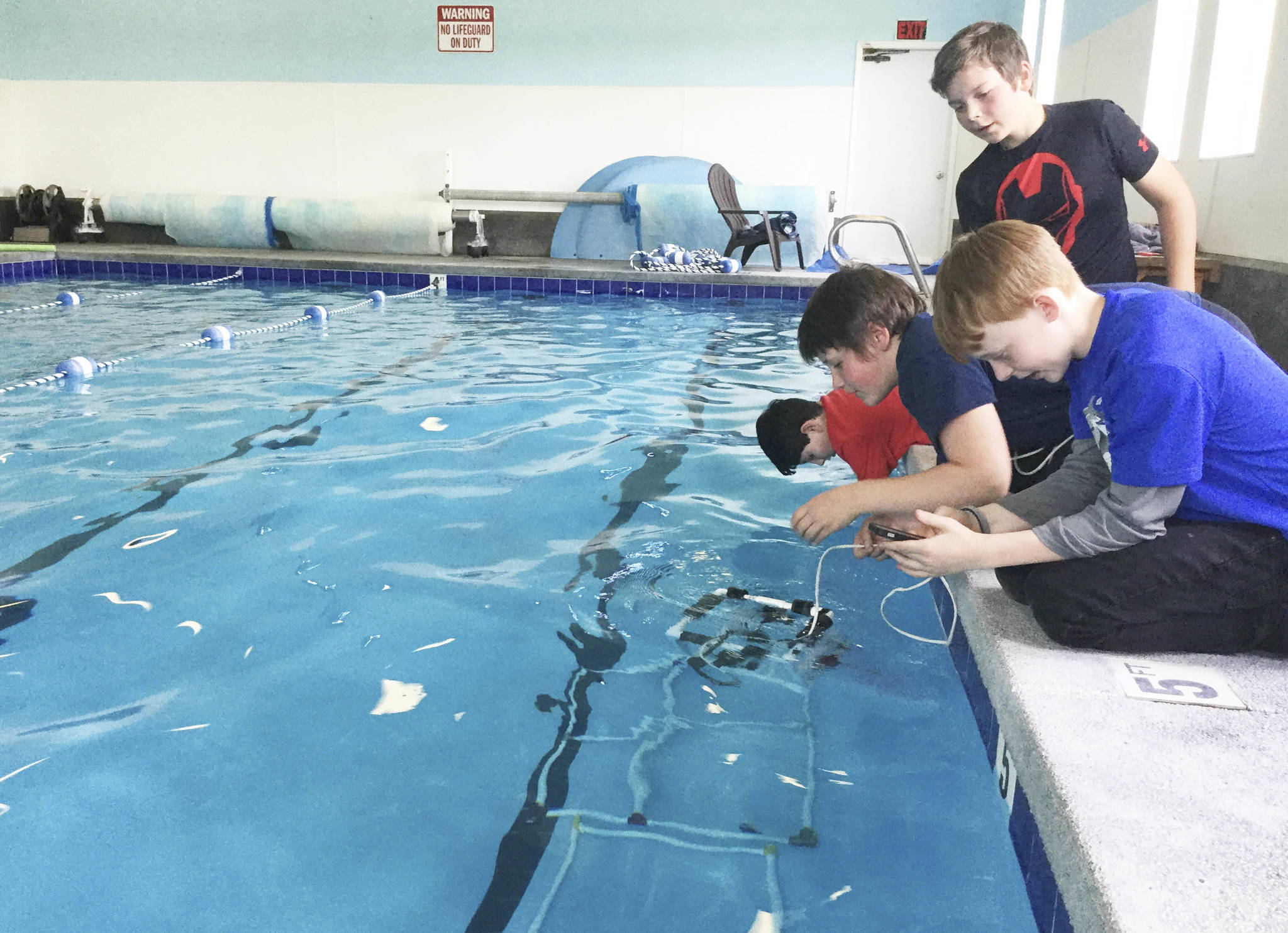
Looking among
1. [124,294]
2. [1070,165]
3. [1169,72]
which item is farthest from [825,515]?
[124,294]

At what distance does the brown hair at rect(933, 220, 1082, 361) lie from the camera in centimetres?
167

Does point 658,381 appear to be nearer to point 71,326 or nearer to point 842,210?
point 71,326

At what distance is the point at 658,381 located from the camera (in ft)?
18.1

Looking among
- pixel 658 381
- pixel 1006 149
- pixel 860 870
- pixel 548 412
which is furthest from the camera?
pixel 658 381

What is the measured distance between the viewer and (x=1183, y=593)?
1738 mm

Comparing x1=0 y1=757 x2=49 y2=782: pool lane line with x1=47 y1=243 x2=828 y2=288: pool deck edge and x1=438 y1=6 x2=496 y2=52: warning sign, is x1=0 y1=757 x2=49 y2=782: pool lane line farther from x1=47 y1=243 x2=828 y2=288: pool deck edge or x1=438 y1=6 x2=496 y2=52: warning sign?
x1=438 y1=6 x2=496 y2=52: warning sign

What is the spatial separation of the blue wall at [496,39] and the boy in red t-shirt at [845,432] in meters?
9.96

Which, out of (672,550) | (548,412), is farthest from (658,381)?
(672,550)

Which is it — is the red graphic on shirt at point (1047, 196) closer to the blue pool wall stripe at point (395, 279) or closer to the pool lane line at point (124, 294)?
the blue pool wall stripe at point (395, 279)

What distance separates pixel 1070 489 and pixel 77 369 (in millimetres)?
4994

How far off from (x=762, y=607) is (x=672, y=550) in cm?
48

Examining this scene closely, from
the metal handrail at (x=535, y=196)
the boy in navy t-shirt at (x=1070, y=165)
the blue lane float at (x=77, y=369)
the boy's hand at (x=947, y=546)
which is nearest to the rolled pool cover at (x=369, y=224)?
the metal handrail at (x=535, y=196)

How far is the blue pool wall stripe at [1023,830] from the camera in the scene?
1410mm

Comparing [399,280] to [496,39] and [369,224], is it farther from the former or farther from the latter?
[496,39]
